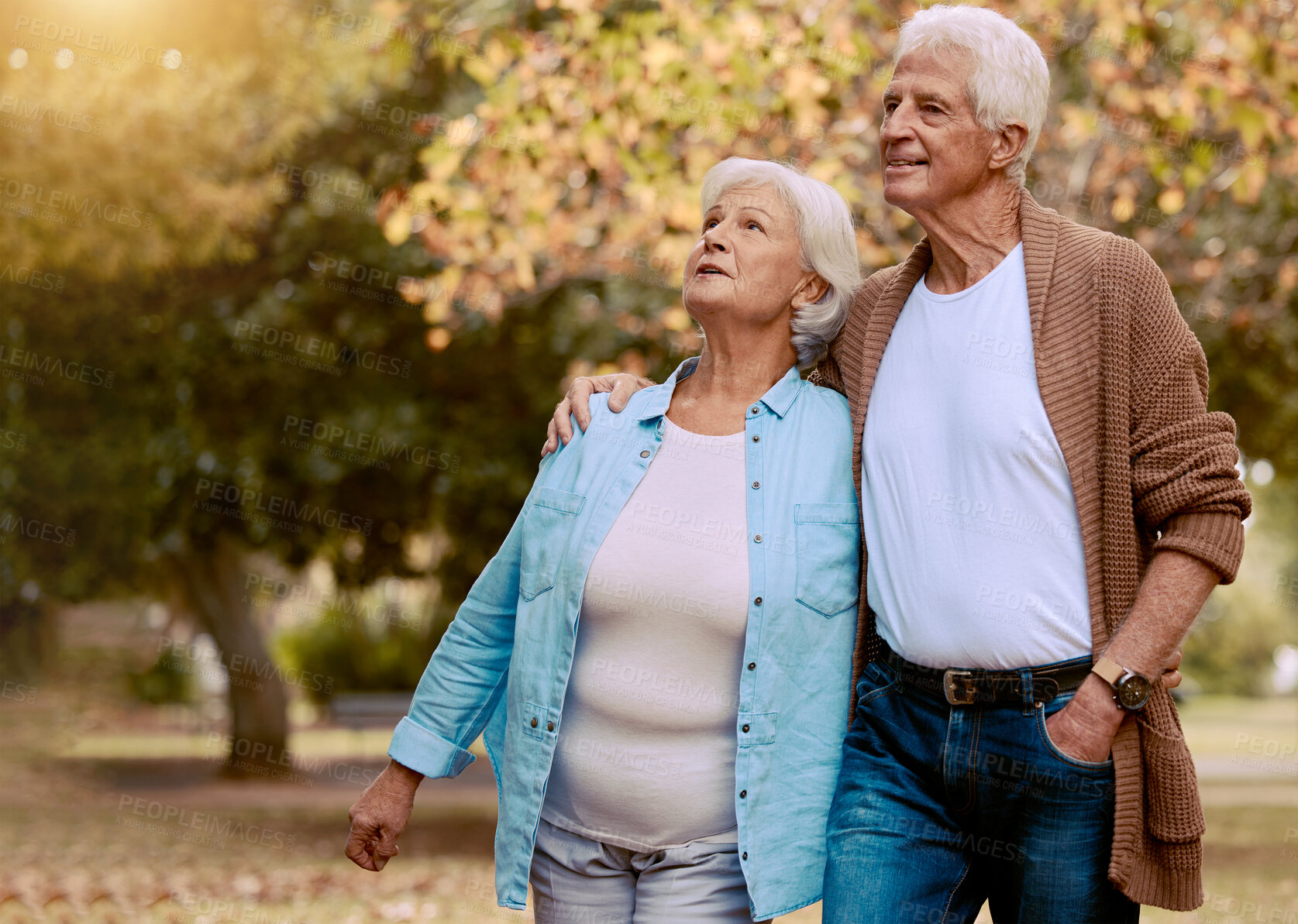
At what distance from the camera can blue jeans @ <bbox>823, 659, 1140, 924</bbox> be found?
2432mm

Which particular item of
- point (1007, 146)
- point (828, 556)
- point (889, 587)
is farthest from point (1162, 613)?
point (1007, 146)

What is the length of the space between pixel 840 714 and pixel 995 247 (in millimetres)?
1069

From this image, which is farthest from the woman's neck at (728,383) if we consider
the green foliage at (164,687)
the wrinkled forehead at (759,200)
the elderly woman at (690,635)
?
the green foliage at (164,687)

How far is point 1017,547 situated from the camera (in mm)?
2496

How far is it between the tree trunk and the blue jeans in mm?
12085

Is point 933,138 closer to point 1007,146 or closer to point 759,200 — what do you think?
point 1007,146

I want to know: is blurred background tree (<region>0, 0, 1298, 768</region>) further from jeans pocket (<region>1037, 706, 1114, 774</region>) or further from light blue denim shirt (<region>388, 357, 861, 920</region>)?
jeans pocket (<region>1037, 706, 1114, 774</region>)

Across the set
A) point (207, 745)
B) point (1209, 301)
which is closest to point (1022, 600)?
point (1209, 301)

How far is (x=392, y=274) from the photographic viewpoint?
1141cm

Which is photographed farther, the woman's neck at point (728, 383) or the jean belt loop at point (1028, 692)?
the woman's neck at point (728, 383)

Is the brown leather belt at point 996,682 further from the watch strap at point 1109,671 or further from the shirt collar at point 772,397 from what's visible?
the shirt collar at point 772,397

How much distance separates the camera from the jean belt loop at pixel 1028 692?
2.42 meters

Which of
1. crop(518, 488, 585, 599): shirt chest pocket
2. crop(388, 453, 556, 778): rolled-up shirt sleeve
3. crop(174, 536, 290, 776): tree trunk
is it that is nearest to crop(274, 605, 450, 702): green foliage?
crop(174, 536, 290, 776): tree trunk

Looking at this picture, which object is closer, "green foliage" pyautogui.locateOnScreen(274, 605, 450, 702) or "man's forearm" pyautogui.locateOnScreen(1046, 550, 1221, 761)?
"man's forearm" pyautogui.locateOnScreen(1046, 550, 1221, 761)
